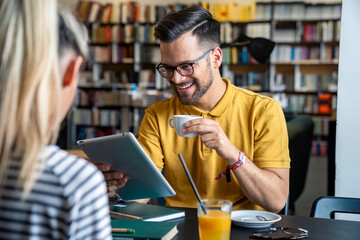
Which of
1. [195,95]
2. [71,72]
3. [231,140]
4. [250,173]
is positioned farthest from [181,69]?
[71,72]

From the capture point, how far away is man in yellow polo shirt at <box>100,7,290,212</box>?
1.55m

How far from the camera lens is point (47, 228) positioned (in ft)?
1.91

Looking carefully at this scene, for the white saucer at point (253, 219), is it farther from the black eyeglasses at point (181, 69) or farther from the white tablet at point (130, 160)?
the black eyeglasses at point (181, 69)

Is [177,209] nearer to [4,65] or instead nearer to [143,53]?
[4,65]

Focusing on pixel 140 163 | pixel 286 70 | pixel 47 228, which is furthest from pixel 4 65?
pixel 286 70

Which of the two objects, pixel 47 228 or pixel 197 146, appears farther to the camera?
pixel 197 146

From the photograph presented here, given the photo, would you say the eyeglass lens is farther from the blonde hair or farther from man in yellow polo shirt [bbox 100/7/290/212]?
the blonde hair

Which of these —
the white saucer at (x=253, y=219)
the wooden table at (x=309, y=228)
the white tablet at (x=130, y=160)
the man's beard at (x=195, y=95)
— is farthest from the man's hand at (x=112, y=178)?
the man's beard at (x=195, y=95)

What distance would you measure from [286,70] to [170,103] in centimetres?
511

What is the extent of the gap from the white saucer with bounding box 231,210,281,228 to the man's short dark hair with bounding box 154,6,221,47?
2.36 feet

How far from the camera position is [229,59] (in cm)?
639

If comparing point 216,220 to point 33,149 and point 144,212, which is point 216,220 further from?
point 33,149

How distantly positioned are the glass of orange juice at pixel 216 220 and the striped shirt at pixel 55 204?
0.39 meters

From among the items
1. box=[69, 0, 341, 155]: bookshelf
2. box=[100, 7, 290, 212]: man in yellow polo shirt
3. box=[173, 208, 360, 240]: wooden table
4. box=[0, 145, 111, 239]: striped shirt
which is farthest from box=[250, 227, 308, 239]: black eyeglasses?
box=[69, 0, 341, 155]: bookshelf
